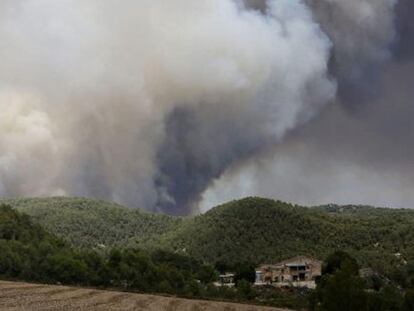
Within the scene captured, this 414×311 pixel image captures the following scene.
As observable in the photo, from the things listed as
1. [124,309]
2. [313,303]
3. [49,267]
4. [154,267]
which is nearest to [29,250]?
[49,267]

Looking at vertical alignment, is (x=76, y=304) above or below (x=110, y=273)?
below

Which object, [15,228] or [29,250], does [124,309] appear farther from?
[15,228]

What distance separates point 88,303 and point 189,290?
5956cm

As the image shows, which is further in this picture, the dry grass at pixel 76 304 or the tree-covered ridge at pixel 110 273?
the tree-covered ridge at pixel 110 273

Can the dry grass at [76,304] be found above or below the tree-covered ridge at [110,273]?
below

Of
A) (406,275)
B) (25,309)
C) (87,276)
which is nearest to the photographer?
(25,309)

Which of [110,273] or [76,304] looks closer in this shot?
[76,304]

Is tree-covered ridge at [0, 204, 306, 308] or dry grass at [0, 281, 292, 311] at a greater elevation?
tree-covered ridge at [0, 204, 306, 308]

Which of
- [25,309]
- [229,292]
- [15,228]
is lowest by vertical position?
[25,309]

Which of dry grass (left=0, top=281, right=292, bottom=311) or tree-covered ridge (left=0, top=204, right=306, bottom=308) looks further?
tree-covered ridge (left=0, top=204, right=306, bottom=308)

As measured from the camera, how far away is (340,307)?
73.7m

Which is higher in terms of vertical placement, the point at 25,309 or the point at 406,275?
the point at 406,275

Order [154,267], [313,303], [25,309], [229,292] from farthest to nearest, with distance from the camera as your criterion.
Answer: [154,267] < [229,292] < [313,303] < [25,309]

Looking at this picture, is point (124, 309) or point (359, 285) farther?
point (359, 285)
